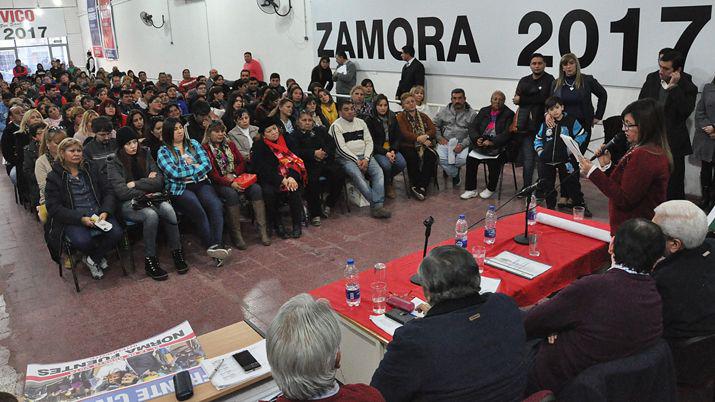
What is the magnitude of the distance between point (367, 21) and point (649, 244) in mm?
7570

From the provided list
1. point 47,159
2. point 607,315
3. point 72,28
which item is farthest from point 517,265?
point 72,28

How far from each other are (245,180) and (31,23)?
1976 centimetres

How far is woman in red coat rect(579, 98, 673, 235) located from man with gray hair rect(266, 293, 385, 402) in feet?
7.18

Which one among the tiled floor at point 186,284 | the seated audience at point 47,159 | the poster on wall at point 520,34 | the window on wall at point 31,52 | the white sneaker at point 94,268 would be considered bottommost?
the tiled floor at point 186,284

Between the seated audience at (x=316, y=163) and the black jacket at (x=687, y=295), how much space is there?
364 cm

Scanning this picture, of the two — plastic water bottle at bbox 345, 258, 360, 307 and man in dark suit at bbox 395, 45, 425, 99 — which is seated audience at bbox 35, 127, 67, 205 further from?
man in dark suit at bbox 395, 45, 425, 99

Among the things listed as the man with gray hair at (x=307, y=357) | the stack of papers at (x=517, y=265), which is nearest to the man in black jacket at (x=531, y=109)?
the stack of papers at (x=517, y=265)

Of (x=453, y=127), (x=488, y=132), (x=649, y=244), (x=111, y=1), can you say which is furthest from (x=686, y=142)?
(x=111, y=1)

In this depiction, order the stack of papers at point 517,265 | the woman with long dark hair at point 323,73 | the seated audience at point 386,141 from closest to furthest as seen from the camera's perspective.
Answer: the stack of papers at point 517,265 < the seated audience at point 386,141 < the woman with long dark hair at point 323,73

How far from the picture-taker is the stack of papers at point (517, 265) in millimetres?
2904

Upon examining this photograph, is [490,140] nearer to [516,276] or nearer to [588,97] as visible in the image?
[588,97]

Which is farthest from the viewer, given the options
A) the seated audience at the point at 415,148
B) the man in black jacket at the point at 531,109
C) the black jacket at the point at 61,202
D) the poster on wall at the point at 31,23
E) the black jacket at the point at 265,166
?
the poster on wall at the point at 31,23

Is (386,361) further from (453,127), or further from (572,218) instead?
(453,127)

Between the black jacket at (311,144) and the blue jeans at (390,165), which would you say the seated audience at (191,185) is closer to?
the black jacket at (311,144)
